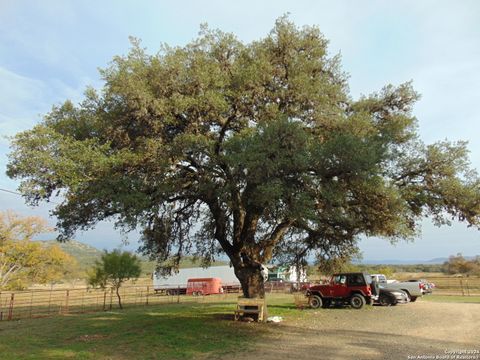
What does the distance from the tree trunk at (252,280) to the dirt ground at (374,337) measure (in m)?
1.78

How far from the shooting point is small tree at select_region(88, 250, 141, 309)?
95.2 ft

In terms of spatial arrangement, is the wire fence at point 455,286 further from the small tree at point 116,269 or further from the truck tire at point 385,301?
the small tree at point 116,269

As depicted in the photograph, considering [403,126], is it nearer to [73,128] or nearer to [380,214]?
[380,214]

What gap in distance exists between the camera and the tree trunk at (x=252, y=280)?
56.3ft

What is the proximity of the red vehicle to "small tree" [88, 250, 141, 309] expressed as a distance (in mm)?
20221

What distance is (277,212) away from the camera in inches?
501

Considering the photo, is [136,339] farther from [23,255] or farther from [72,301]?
[23,255]

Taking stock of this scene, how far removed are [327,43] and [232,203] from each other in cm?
771


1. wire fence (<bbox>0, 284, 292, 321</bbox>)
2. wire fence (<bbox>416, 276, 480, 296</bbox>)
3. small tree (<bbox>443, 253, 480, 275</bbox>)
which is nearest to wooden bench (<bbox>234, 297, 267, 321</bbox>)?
wire fence (<bbox>0, 284, 292, 321</bbox>)

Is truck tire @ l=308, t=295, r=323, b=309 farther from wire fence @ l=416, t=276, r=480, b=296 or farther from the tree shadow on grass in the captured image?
wire fence @ l=416, t=276, r=480, b=296

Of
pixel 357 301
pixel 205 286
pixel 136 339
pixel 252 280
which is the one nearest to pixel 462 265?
pixel 205 286

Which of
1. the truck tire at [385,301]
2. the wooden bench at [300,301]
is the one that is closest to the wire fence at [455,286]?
the truck tire at [385,301]

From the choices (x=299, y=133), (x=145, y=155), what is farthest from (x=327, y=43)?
(x=145, y=155)

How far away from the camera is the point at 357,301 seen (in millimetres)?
22781
